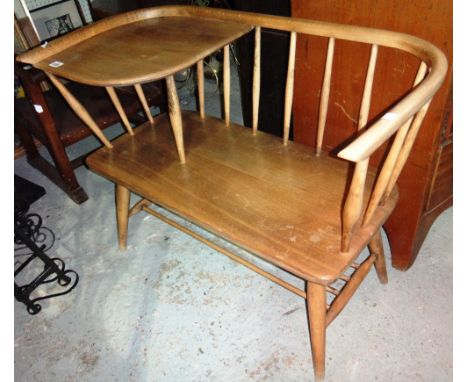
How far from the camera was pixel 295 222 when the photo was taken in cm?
105

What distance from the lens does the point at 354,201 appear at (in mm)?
845

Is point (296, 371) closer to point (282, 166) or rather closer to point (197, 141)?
point (282, 166)

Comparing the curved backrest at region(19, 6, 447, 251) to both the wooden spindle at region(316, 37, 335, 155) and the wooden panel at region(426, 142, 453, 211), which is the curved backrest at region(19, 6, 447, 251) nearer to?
the wooden spindle at region(316, 37, 335, 155)

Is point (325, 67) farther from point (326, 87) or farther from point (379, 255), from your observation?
point (379, 255)

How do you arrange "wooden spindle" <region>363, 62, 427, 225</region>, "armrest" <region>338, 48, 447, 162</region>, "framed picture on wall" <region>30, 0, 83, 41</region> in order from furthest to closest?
"framed picture on wall" <region>30, 0, 83, 41</region> < "wooden spindle" <region>363, 62, 427, 225</region> < "armrest" <region>338, 48, 447, 162</region>

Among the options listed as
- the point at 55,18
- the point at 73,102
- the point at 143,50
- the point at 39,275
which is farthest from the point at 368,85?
the point at 55,18

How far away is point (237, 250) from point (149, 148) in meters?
0.57

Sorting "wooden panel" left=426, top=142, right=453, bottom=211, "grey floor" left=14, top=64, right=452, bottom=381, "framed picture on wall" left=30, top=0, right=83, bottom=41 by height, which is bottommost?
"grey floor" left=14, top=64, right=452, bottom=381

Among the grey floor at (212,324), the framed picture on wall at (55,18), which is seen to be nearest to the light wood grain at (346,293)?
the grey floor at (212,324)

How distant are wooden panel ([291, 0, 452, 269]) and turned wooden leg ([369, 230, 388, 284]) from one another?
10 centimetres

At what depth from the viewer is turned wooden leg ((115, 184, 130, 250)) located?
1.48 m

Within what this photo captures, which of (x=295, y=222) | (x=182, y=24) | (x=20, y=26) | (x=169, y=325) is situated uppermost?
(x=182, y=24)

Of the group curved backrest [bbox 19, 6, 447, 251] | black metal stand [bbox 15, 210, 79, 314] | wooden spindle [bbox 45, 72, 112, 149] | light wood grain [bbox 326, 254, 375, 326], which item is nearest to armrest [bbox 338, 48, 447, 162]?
curved backrest [bbox 19, 6, 447, 251]
